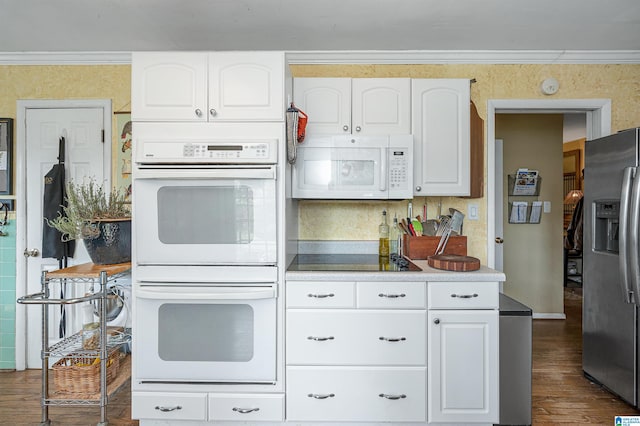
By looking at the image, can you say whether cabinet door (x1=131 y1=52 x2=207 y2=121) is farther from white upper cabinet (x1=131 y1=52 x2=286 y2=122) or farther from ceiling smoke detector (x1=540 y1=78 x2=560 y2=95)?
ceiling smoke detector (x1=540 y1=78 x2=560 y2=95)

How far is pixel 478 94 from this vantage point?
109 inches

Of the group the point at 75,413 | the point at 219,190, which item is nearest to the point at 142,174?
the point at 219,190

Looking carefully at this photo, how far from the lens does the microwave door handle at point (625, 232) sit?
6.95ft

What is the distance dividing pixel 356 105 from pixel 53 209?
233 centimetres

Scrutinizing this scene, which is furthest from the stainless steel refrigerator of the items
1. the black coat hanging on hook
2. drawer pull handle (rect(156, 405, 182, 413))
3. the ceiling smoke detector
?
the black coat hanging on hook

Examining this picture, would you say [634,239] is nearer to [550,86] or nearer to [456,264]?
[456,264]

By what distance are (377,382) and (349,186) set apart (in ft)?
3.72

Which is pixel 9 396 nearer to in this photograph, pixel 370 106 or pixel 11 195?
pixel 11 195

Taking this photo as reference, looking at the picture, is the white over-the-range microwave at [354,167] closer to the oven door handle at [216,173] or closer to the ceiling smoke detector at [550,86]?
the oven door handle at [216,173]

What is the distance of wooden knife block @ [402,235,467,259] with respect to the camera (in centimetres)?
250

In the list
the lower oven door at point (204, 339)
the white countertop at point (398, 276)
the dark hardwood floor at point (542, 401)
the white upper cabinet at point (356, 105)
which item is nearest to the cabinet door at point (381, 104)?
the white upper cabinet at point (356, 105)

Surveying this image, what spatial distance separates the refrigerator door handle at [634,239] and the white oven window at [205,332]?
2.15 meters

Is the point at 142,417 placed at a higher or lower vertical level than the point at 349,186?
lower

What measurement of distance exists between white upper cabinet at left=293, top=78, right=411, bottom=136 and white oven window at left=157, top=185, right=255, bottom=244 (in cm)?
74
